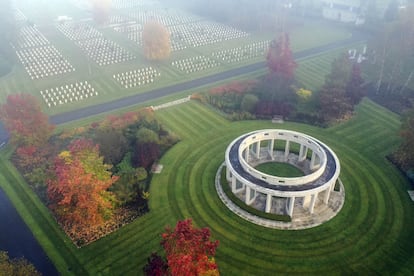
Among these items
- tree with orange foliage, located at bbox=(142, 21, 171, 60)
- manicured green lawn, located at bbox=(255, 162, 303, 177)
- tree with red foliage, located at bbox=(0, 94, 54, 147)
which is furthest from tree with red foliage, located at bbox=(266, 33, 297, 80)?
tree with red foliage, located at bbox=(0, 94, 54, 147)

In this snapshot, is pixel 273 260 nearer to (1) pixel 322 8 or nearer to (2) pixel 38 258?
(2) pixel 38 258

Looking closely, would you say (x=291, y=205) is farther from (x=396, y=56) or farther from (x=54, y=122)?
(x=396, y=56)

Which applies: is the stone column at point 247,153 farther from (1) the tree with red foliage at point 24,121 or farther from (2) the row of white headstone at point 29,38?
(2) the row of white headstone at point 29,38

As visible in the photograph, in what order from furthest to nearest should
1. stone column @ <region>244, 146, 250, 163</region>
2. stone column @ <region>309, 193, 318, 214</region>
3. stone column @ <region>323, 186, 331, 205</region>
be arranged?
stone column @ <region>244, 146, 250, 163</region>, stone column @ <region>323, 186, 331, 205</region>, stone column @ <region>309, 193, 318, 214</region>

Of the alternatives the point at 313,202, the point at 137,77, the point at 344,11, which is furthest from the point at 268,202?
the point at 344,11

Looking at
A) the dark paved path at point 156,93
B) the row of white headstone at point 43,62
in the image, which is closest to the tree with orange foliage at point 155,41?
the dark paved path at point 156,93

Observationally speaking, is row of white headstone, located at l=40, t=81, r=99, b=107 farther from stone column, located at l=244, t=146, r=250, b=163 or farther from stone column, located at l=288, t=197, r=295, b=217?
stone column, located at l=288, t=197, r=295, b=217
